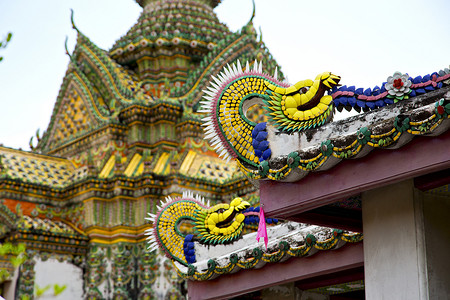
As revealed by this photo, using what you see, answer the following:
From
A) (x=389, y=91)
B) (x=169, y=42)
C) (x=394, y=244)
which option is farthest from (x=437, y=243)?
(x=169, y=42)

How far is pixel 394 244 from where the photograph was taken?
649 cm

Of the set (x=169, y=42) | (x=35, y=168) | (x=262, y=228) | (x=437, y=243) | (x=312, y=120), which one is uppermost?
(x=169, y=42)

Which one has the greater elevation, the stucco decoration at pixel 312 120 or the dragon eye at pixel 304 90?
the dragon eye at pixel 304 90

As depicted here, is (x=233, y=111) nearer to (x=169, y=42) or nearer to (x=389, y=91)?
(x=389, y=91)

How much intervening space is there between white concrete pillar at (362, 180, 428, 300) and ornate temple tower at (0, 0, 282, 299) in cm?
904

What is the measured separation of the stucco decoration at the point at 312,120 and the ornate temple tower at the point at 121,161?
819 cm

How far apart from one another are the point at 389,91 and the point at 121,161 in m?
10.9

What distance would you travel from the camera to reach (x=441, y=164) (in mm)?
5809

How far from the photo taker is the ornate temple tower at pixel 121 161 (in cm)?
1584

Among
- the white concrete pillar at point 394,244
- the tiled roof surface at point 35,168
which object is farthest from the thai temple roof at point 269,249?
the tiled roof surface at point 35,168

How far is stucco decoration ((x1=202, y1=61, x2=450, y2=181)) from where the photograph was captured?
19.9ft

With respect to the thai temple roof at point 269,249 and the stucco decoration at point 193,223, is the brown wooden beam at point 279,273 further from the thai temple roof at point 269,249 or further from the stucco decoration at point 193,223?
the stucco decoration at point 193,223

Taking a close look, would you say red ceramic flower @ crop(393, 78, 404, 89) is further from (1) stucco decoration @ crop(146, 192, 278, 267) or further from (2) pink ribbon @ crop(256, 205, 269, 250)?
(1) stucco decoration @ crop(146, 192, 278, 267)

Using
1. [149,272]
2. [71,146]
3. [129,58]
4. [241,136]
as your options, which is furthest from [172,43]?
[241,136]
